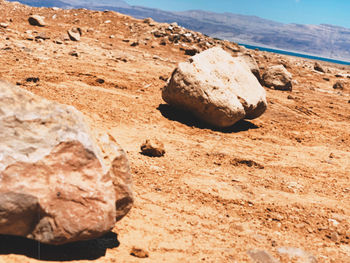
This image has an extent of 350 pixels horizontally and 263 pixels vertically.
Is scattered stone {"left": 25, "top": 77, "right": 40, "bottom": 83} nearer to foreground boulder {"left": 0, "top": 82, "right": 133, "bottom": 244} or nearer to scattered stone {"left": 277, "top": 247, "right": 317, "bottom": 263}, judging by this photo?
foreground boulder {"left": 0, "top": 82, "right": 133, "bottom": 244}

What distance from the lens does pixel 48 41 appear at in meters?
14.5

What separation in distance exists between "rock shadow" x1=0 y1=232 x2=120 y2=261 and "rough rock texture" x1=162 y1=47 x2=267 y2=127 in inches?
Answer: 201

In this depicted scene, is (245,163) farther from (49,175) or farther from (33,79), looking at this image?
(33,79)

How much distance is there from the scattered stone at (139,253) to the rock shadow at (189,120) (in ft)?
16.6

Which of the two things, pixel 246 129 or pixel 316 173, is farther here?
pixel 246 129

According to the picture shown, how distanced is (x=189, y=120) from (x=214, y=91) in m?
1.07

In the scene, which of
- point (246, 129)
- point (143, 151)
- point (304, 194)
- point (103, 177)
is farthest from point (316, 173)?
point (103, 177)

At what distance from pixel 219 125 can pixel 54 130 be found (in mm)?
5713

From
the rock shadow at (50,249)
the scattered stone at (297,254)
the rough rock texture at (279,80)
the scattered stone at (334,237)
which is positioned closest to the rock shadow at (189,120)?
the scattered stone at (334,237)

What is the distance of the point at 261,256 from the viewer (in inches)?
151

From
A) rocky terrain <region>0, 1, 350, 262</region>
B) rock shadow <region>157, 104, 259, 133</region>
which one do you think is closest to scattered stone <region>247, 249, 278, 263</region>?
rocky terrain <region>0, 1, 350, 262</region>

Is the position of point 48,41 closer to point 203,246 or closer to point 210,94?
point 210,94

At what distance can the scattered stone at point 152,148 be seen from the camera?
6035mm

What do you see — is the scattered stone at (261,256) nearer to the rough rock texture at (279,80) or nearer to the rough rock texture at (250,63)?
the rough rock texture at (250,63)
